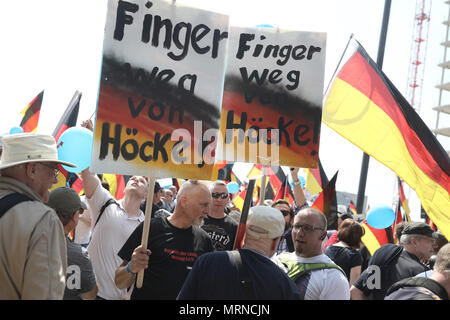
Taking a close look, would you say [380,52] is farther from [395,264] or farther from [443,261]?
[443,261]

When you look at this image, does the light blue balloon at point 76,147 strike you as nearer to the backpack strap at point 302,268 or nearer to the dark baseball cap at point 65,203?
the dark baseball cap at point 65,203

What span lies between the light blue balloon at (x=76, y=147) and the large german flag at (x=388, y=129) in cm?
250

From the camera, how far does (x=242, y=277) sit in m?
3.24

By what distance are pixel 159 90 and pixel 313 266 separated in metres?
1.90

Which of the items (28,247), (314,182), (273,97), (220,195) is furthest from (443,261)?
(314,182)

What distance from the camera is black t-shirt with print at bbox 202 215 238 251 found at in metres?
5.62

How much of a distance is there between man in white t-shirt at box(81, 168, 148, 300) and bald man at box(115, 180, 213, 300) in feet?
3.02

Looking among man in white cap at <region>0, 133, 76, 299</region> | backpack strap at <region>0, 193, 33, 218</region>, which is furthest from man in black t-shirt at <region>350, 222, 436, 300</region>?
backpack strap at <region>0, 193, 33, 218</region>

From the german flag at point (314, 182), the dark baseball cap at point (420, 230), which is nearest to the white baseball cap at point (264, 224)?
the dark baseball cap at point (420, 230)

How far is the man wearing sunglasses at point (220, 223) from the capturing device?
566 cm

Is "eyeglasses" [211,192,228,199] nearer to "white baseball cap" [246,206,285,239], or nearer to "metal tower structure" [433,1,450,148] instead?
"white baseball cap" [246,206,285,239]

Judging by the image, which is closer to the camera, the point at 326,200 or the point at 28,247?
the point at 28,247

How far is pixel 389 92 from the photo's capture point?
19.2 ft

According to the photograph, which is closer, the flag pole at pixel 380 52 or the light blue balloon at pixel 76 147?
the light blue balloon at pixel 76 147
